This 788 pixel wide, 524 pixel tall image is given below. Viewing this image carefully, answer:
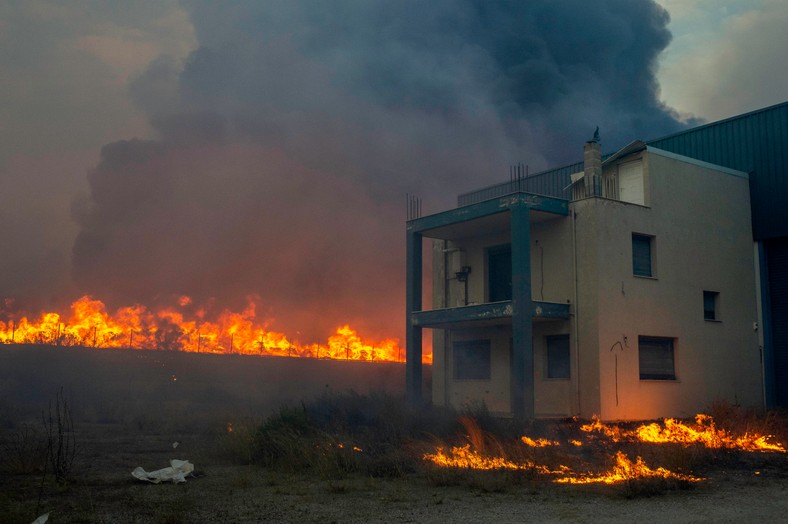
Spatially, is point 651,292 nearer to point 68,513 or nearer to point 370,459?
point 370,459

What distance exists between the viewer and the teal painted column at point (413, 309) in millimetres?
25188

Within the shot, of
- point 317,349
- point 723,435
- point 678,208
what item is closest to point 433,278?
point 678,208

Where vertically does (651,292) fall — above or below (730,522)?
above

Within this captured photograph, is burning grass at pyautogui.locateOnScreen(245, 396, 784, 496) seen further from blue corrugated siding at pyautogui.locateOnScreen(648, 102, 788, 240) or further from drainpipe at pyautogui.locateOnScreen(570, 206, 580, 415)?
blue corrugated siding at pyautogui.locateOnScreen(648, 102, 788, 240)

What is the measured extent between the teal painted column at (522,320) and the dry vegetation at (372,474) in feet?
4.47

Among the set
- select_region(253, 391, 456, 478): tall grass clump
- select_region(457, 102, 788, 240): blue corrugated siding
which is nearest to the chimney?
select_region(457, 102, 788, 240): blue corrugated siding

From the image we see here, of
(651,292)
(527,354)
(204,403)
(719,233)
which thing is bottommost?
(204,403)

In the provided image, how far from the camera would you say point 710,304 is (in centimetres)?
2441

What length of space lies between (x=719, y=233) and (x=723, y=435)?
968 cm

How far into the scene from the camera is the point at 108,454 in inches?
733

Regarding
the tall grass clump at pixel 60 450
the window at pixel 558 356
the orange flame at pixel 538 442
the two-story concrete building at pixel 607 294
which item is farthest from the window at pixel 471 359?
the tall grass clump at pixel 60 450

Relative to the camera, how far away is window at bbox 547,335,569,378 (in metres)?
22.7

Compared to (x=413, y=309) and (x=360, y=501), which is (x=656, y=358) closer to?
(x=413, y=309)

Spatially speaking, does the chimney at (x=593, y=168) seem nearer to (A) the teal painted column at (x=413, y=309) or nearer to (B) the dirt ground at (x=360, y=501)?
(A) the teal painted column at (x=413, y=309)
